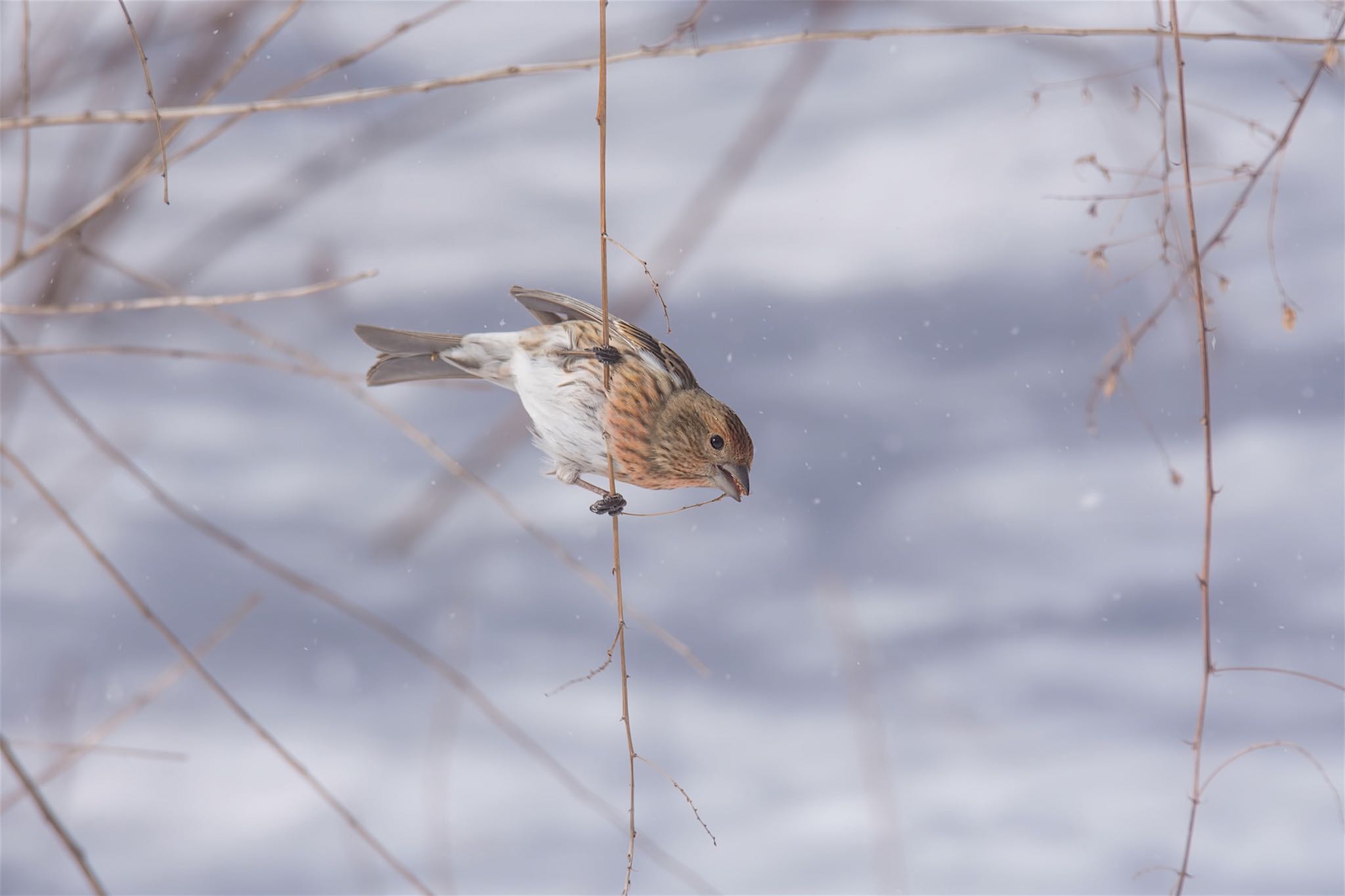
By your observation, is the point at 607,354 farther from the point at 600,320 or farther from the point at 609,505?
the point at 609,505

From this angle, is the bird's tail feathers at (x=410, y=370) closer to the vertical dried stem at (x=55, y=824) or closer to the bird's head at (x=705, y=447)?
the bird's head at (x=705, y=447)

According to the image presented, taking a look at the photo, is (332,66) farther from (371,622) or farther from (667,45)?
(371,622)

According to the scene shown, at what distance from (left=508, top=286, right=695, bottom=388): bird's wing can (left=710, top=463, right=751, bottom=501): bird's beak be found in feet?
0.83

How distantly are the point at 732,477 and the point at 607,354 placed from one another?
0.31 m

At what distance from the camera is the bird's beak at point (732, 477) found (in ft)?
6.02

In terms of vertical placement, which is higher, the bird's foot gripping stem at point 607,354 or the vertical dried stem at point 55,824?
the bird's foot gripping stem at point 607,354

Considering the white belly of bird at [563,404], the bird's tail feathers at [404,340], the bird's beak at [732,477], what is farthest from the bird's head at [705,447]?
the bird's tail feathers at [404,340]

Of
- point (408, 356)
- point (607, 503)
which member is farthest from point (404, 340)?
point (607, 503)

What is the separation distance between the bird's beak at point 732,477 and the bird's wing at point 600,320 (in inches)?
10.0

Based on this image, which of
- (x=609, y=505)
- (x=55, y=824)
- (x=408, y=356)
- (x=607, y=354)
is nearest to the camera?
(x=55, y=824)

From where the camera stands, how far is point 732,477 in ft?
6.04

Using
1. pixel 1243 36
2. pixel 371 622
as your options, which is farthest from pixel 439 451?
pixel 1243 36

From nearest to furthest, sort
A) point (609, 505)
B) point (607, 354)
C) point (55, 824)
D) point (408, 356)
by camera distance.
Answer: point (55, 824) → point (609, 505) → point (607, 354) → point (408, 356)

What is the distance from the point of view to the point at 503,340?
201 centimetres
